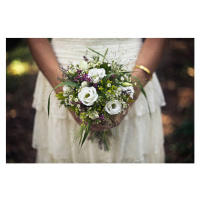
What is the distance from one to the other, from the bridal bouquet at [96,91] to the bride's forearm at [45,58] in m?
0.21

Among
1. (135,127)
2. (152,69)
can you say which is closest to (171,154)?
(135,127)

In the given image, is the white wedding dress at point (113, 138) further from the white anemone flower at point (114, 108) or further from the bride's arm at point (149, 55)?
the white anemone flower at point (114, 108)

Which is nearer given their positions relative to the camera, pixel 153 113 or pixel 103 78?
pixel 103 78

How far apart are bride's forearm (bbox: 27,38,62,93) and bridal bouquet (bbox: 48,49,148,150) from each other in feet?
0.70

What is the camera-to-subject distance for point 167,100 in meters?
3.59

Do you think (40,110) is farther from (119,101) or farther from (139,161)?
(139,161)

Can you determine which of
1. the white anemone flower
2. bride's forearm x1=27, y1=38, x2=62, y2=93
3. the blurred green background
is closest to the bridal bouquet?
the white anemone flower

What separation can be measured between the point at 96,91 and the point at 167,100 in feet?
8.76

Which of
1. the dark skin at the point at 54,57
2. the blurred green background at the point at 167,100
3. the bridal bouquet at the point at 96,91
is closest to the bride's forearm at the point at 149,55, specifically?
the dark skin at the point at 54,57

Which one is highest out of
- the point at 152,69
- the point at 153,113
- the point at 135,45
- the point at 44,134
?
the point at 135,45

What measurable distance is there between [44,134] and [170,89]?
→ 2.57m

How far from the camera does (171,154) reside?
2889 millimetres

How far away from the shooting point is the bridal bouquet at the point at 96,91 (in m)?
1.18

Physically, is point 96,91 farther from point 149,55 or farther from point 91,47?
point 149,55
